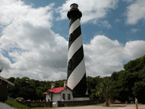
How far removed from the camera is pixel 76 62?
2644 centimetres

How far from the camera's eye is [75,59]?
26.6 meters

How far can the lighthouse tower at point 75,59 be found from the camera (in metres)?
25.7

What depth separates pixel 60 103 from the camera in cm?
2328

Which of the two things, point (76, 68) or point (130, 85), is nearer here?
point (76, 68)

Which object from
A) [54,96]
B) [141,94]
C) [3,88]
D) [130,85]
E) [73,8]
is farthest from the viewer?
[73,8]

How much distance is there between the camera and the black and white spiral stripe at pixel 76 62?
25.7 meters

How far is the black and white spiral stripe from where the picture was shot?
84.3ft

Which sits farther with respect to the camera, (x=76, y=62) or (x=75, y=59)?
(x=75, y=59)

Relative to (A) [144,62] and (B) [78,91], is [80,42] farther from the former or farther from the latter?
(A) [144,62]

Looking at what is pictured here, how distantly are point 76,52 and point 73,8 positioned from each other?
1147 cm

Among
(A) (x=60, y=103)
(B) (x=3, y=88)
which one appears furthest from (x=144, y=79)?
(B) (x=3, y=88)

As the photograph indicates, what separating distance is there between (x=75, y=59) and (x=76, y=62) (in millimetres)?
704

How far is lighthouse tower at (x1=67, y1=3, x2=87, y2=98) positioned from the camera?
84.4 ft

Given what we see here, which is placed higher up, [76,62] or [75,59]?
[75,59]
